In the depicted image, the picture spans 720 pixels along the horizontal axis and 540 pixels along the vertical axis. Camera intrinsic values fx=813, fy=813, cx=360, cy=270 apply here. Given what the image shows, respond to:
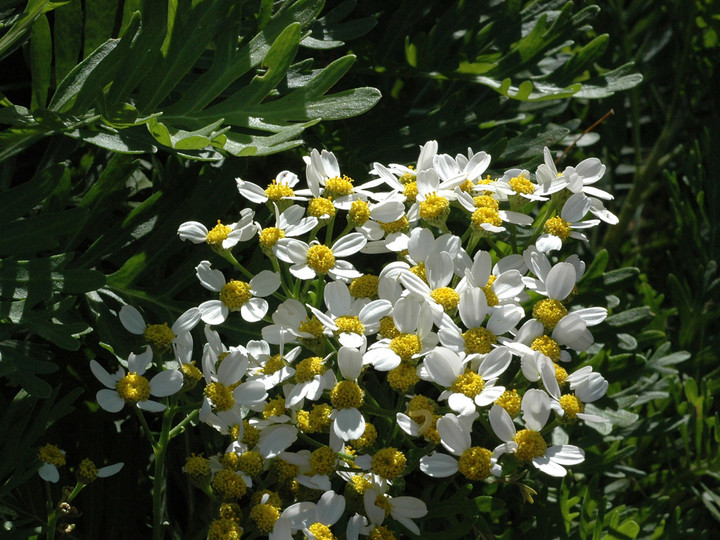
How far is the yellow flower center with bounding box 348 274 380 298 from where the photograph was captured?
1042mm

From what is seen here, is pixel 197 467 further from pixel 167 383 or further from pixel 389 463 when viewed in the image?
pixel 389 463

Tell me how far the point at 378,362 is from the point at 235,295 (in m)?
0.21

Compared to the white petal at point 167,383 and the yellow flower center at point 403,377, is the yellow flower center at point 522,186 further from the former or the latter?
the white petal at point 167,383

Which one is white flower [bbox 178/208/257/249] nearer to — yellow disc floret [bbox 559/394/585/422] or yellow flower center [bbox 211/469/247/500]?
yellow flower center [bbox 211/469/247/500]

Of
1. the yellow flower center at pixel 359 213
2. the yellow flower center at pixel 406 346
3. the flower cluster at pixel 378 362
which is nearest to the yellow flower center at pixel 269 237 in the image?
the flower cluster at pixel 378 362

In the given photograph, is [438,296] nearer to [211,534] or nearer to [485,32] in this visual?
[211,534]

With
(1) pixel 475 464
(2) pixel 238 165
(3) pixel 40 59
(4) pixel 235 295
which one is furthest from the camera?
(2) pixel 238 165

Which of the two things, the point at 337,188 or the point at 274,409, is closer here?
the point at 274,409

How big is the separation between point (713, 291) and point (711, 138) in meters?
0.37

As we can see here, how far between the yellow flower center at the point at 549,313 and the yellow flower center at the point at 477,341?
80 millimetres

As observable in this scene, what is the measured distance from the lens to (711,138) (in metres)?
1.91

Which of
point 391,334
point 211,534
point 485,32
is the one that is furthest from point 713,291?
point 211,534

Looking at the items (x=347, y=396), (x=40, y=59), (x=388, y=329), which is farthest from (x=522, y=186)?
A: (x=40, y=59)

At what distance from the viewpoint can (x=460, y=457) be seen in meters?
0.93
